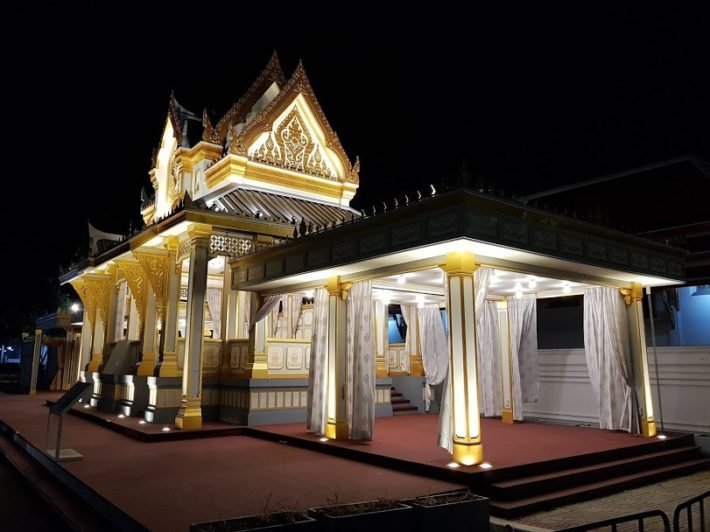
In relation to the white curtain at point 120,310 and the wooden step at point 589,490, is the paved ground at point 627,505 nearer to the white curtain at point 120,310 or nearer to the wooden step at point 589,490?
the wooden step at point 589,490

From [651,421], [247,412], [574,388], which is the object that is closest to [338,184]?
[247,412]

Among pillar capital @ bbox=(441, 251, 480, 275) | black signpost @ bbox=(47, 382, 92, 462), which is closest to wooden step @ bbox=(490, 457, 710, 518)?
pillar capital @ bbox=(441, 251, 480, 275)

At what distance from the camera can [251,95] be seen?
47.2ft

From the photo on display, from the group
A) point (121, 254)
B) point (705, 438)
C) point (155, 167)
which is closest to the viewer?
point (705, 438)

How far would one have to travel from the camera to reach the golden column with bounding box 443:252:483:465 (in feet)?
21.0

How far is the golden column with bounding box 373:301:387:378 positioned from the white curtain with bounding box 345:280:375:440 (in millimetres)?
4561

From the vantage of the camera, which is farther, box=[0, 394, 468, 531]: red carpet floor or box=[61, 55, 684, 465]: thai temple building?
box=[61, 55, 684, 465]: thai temple building

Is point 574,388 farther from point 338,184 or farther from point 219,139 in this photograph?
point 219,139

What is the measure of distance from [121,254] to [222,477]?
326 inches

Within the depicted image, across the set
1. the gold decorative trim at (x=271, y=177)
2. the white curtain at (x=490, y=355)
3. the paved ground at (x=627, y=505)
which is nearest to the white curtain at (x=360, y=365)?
the paved ground at (x=627, y=505)

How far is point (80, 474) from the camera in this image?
627cm

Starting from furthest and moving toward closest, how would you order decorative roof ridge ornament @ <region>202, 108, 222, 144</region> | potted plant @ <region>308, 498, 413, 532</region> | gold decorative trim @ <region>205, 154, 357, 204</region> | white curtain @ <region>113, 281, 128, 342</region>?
white curtain @ <region>113, 281, 128, 342</region> → decorative roof ridge ornament @ <region>202, 108, 222, 144</region> → gold decorative trim @ <region>205, 154, 357, 204</region> → potted plant @ <region>308, 498, 413, 532</region>

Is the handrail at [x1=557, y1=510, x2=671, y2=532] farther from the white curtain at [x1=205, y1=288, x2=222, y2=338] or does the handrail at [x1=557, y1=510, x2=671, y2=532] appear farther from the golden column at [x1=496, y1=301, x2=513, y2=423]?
the white curtain at [x1=205, y1=288, x2=222, y2=338]

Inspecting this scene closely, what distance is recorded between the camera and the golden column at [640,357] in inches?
365
